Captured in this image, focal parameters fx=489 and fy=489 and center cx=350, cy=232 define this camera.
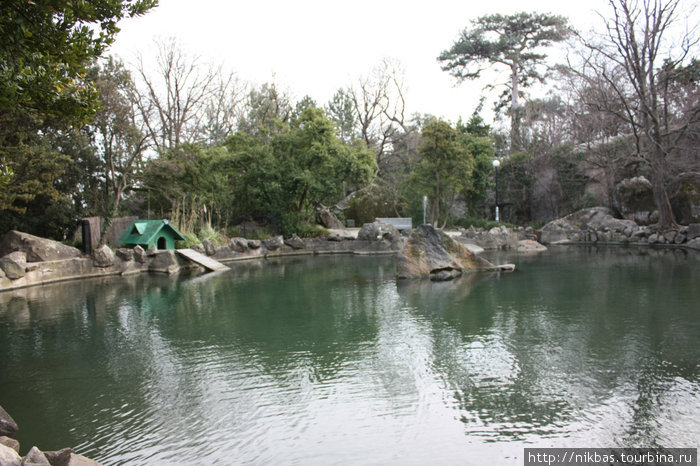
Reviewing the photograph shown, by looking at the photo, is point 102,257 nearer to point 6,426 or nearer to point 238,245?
point 238,245

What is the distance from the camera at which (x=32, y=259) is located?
11820mm

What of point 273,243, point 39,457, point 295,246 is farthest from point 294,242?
point 39,457

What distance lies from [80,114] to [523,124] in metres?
26.3

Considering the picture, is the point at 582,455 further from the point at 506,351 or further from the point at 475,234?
the point at 475,234

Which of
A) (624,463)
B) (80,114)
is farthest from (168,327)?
(624,463)

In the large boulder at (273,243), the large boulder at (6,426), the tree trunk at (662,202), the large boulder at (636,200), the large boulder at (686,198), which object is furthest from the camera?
the large boulder at (636,200)

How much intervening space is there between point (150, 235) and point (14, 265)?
355cm

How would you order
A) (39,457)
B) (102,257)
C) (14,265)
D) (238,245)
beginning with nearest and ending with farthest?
(39,457), (14,265), (102,257), (238,245)

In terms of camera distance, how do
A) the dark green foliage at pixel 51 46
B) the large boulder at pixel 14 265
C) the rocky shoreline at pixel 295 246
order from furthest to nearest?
the rocky shoreline at pixel 295 246
the large boulder at pixel 14 265
the dark green foliage at pixel 51 46

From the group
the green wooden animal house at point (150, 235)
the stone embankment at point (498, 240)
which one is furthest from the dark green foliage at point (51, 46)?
the stone embankment at point (498, 240)

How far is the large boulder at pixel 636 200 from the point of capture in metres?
19.8

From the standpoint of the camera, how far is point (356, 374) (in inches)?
188

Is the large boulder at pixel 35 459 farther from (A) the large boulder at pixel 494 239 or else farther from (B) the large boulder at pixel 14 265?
(A) the large boulder at pixel 494 239

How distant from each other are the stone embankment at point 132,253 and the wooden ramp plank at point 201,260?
0.28 metres
